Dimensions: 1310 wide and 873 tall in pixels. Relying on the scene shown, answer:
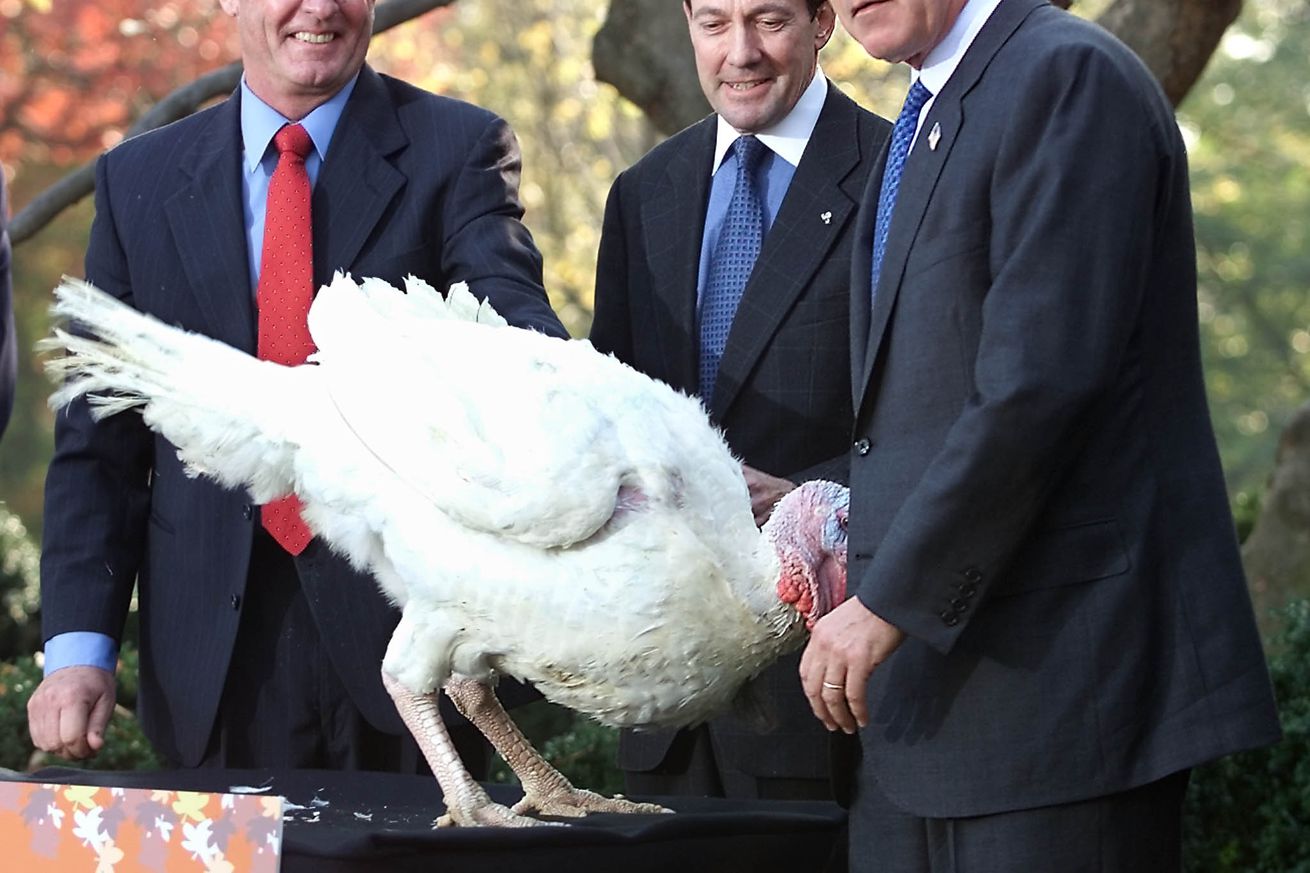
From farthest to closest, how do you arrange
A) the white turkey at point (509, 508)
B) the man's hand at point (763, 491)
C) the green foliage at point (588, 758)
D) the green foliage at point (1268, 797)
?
the green foliage at point (588, 758)
the green foliage at point (1268, 797)
the man's hand at point (763, 491)
the white turkey at point (509, 508)

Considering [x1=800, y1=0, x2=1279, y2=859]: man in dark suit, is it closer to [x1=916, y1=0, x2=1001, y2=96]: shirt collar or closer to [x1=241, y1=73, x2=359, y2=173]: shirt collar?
[x1=916, y1=0, x2=1001, y2=96]: shirt collar

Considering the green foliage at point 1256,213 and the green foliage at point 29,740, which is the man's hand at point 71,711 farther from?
the green foliage at point 1256,213

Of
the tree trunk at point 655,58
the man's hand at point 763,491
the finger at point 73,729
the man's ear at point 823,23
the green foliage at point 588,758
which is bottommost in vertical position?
the green foliage at point 588,758

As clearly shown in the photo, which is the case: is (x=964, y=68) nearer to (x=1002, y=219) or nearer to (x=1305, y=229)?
(x=1002, y=219)

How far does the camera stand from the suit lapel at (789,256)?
3.08 meters

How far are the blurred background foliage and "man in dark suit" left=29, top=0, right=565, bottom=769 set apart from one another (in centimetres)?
156

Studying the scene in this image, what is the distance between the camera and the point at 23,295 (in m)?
12.2

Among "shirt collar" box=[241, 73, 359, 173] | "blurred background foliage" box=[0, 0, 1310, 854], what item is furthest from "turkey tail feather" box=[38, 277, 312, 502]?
"blurred background foliage" box=[0, 0, 1310, 854]

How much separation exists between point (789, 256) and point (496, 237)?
53 centimetres

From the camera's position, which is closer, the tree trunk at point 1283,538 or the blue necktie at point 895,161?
the blue necktie at point 895,161

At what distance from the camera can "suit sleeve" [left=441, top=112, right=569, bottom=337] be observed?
3.01 meters

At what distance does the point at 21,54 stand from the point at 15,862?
26.5 ft

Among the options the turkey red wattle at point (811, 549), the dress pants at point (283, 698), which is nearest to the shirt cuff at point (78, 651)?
the dress pants at point (283, 698)

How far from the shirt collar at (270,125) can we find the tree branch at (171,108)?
150cm
